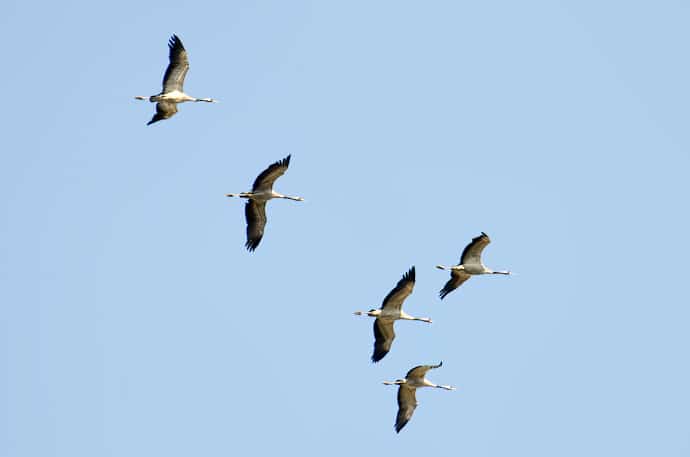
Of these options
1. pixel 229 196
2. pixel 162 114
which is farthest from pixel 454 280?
pixel 162 114

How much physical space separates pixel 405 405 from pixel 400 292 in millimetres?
3781

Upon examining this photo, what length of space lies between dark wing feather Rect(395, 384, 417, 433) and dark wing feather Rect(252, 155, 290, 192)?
7.47 metres

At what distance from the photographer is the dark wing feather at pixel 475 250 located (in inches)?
1711

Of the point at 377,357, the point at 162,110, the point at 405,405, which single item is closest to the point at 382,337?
the point at 377,357

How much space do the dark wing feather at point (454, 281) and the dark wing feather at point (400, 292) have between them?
10.4 ft

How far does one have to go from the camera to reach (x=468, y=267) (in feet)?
146

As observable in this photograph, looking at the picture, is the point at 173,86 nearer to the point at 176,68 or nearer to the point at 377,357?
the point at 176,68

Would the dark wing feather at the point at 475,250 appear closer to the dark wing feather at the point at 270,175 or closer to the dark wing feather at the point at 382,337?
the dark wing feather at the point at 382,337

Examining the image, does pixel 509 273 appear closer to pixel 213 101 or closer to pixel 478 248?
pixel 478 248

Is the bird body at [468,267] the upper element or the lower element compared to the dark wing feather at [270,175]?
lower

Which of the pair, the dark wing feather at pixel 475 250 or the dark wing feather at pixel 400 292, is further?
the dark wing feather at pixel 475 250

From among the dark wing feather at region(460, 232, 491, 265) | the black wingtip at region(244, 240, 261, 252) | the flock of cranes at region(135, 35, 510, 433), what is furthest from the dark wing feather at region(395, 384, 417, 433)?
the black wingtip at region(244, 240, 261, 252)

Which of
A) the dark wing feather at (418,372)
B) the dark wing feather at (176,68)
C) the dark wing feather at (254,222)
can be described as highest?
the dark wing feather at (176,68)

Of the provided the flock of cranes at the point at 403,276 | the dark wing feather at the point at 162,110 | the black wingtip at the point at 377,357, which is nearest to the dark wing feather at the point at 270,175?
→ the flock of cranes at the point at 403,276
